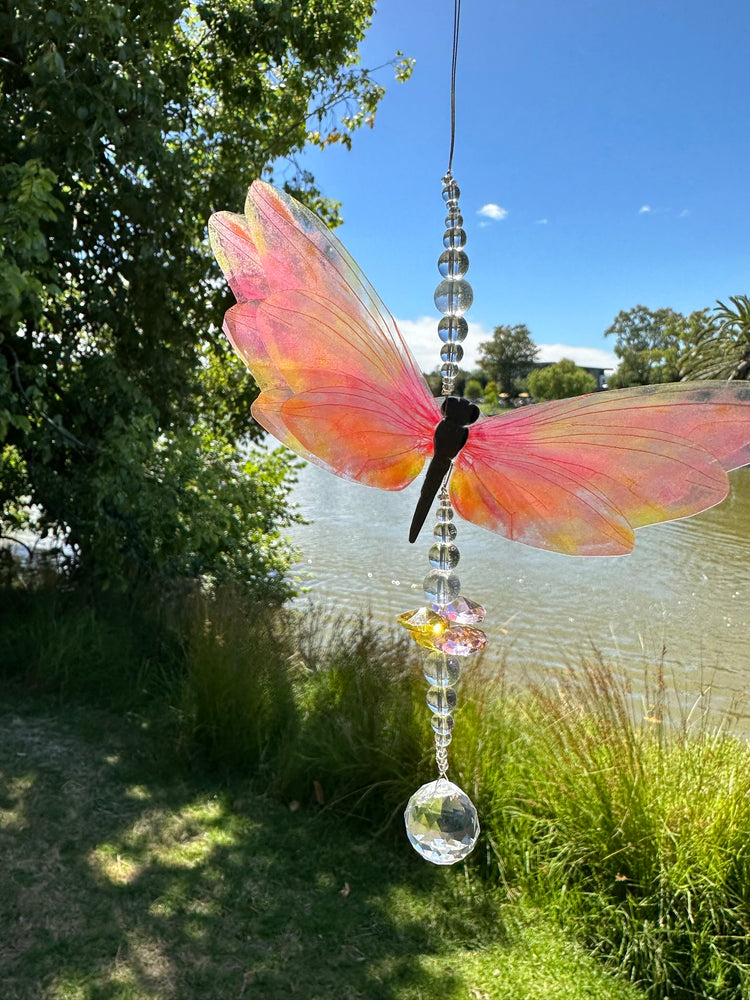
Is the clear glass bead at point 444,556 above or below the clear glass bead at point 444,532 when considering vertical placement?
below

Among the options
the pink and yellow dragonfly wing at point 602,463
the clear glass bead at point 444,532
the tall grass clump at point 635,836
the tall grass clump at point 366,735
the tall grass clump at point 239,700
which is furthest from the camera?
the tall grass clump at point 239,700

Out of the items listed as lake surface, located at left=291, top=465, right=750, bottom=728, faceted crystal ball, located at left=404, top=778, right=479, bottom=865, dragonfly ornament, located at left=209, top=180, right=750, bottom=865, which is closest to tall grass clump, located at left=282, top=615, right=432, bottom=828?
lake surface, located at left=291, top=465, right=750, bottom=728

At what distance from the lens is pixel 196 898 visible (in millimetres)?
3824

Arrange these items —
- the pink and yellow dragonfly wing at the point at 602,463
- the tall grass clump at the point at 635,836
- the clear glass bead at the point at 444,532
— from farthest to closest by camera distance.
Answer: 1. the tall grass clump at the point at 635,836
2. the clear glass bead at the point at 444,532
3. the pink and yellow dragonfly wing at the point at 602,463

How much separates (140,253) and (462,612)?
5.52m

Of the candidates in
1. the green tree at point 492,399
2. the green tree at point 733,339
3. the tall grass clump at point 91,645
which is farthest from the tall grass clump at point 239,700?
the green tree at point 733,339

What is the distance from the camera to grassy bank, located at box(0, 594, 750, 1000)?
336 cm

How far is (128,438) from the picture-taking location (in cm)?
554

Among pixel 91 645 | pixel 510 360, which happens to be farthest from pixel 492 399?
pixel 91 645

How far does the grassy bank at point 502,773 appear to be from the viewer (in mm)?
3361

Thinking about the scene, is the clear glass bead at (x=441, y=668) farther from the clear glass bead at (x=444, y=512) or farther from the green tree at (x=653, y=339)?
the green tree at (x=653, y=339)

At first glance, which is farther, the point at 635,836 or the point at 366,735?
the point at 366,735

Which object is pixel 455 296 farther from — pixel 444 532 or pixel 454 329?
pixel 444 532

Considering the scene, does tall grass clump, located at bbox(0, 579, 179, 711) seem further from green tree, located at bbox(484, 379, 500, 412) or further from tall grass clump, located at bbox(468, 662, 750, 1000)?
green tree, located at bbox(484, 379, 500, 412)
